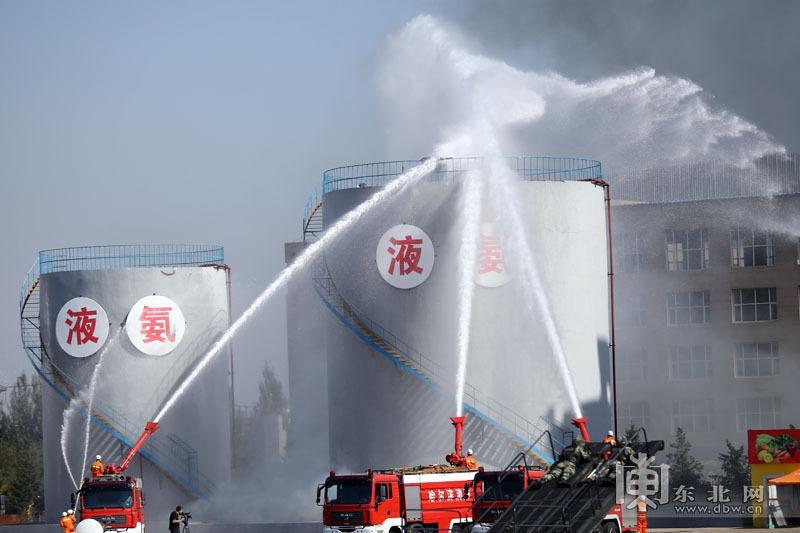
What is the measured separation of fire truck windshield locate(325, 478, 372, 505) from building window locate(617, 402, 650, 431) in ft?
165

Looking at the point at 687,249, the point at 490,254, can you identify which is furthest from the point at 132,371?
the point at 687,249

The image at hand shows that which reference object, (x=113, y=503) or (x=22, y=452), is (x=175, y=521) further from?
(x=22, y=452)

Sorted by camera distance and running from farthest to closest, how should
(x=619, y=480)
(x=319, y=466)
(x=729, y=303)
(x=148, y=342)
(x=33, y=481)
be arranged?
1. (x=33, y=481)
2. (x=729, y=303)
3. (x=319, y=466)
4. (x=148, y=342)
5. (x=619, y=480)

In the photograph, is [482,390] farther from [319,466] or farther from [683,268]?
[683,268]

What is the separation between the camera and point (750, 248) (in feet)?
295

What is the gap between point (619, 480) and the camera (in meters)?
35.2

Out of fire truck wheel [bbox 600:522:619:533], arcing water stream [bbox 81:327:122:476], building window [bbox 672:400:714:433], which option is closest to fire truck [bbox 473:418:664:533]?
fire truck wheel [bbox 600:522:619:533]

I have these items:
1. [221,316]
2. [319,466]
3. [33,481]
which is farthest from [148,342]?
[33,481]

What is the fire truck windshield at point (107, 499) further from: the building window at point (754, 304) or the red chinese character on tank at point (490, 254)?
the building window at point (754, 304)

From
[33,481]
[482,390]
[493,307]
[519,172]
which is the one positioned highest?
[519,172]

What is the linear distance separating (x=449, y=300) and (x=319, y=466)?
949 inches

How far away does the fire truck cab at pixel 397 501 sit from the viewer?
4422 cm

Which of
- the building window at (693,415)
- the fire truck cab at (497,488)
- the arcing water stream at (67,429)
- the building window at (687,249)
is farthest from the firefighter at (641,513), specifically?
the building window at (687,249)

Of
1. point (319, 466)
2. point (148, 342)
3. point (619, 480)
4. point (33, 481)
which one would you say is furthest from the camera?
point (33, 481)
